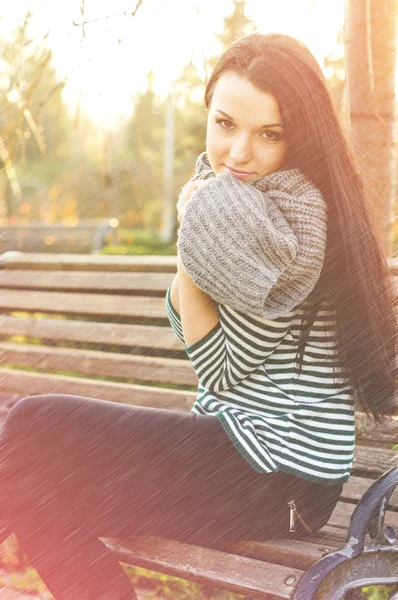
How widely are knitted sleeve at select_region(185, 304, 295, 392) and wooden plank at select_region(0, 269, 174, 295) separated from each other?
1.37m

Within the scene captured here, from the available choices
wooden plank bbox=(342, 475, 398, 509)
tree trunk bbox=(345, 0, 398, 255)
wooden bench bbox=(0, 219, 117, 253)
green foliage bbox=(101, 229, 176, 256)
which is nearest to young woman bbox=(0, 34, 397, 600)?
wooden plank bbox=(342, 475, 398, 509)

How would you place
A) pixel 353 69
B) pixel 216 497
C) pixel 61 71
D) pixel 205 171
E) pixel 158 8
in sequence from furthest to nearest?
pixel 61 71
pixel 158 8
pixel 353 69
pixel 205 171
pixel 216 497

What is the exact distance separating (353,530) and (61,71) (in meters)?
2.28

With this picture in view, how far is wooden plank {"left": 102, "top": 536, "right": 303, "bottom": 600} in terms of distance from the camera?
1.79 metres

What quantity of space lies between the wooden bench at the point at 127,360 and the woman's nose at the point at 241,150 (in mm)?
1004

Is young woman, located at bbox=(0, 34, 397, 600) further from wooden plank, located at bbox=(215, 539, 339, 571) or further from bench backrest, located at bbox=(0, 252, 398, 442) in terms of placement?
bench backrest, located at bbox=(0, 252, 398, 442)

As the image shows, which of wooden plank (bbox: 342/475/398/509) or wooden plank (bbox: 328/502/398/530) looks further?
wooden plank (bbox: 342/475/398/509)

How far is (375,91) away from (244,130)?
101 cm

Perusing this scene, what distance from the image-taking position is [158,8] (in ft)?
9.60

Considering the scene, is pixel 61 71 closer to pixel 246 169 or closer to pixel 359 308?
pixel 246 169

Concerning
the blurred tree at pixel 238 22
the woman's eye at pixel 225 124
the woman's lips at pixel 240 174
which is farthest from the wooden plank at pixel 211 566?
the blurred tree at pixel 238 22

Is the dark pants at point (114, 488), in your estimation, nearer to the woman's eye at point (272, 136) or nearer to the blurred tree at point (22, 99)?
the woman's eye at point (272, 136)

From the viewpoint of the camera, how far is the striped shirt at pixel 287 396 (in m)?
1.90

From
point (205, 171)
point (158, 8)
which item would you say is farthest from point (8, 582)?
point (158, 8)
